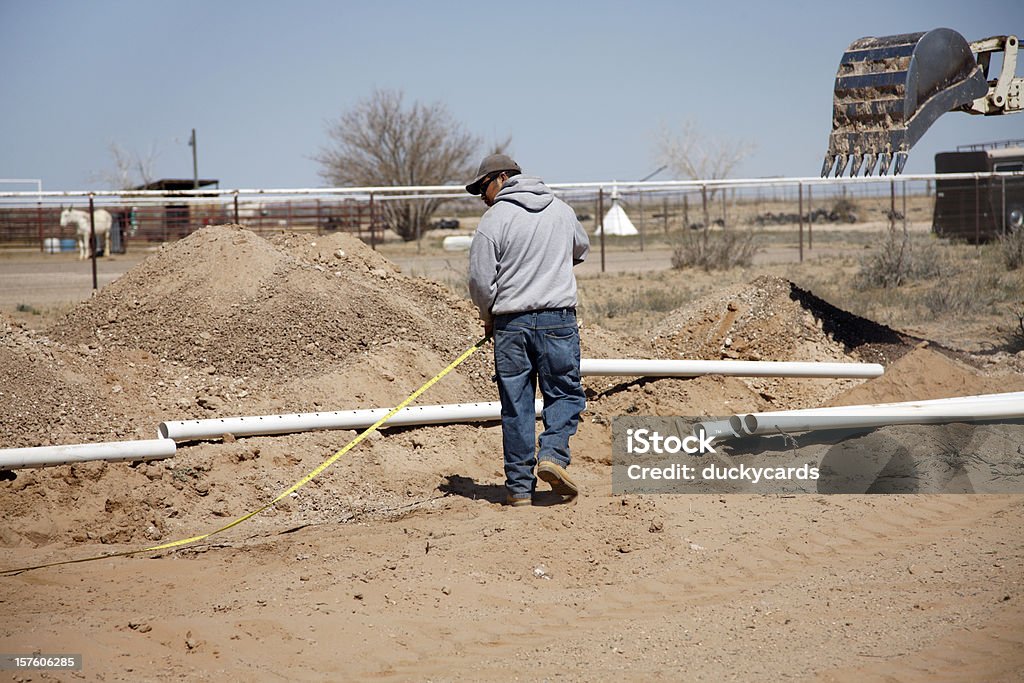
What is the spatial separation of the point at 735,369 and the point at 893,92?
310cm

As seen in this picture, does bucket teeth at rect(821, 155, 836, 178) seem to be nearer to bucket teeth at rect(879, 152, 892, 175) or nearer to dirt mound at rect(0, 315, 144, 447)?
bucket teeth at rect(879, 152, 892, 175)

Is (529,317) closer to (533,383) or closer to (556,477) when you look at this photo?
(533,383)

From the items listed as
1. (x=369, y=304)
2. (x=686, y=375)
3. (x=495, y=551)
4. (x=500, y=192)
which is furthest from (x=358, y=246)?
(x=495, y=551)

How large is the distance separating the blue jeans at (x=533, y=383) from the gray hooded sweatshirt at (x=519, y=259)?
95 mm

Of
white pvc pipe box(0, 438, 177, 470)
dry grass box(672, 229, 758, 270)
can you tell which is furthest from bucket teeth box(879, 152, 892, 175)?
dry grass box(672, 229, 758, 270)

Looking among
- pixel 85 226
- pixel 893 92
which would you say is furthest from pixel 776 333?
pixel 85 226

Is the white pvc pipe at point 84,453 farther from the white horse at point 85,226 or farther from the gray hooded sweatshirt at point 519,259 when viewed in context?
the white horse at point 85,226

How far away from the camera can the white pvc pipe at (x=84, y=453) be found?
5980mm

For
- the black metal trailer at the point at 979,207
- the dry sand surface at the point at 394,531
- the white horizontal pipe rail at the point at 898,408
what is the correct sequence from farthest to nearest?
the black metal trailer at the point at 979,207, the white horizontal pipe rail at the point at 898,408, the dry sand surface at the point at 394,531

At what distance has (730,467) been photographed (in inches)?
278

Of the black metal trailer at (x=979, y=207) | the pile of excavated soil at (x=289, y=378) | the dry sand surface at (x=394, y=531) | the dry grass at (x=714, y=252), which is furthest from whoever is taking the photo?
the black metal trailer at (x=979, y=207)

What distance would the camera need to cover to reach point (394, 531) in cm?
560

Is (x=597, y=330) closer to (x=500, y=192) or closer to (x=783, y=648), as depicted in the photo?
(x=500, y=192)

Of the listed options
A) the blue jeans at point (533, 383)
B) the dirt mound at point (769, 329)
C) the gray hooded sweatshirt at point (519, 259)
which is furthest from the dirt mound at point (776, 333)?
the gray hooded sweatshirt at point (519, 259)
